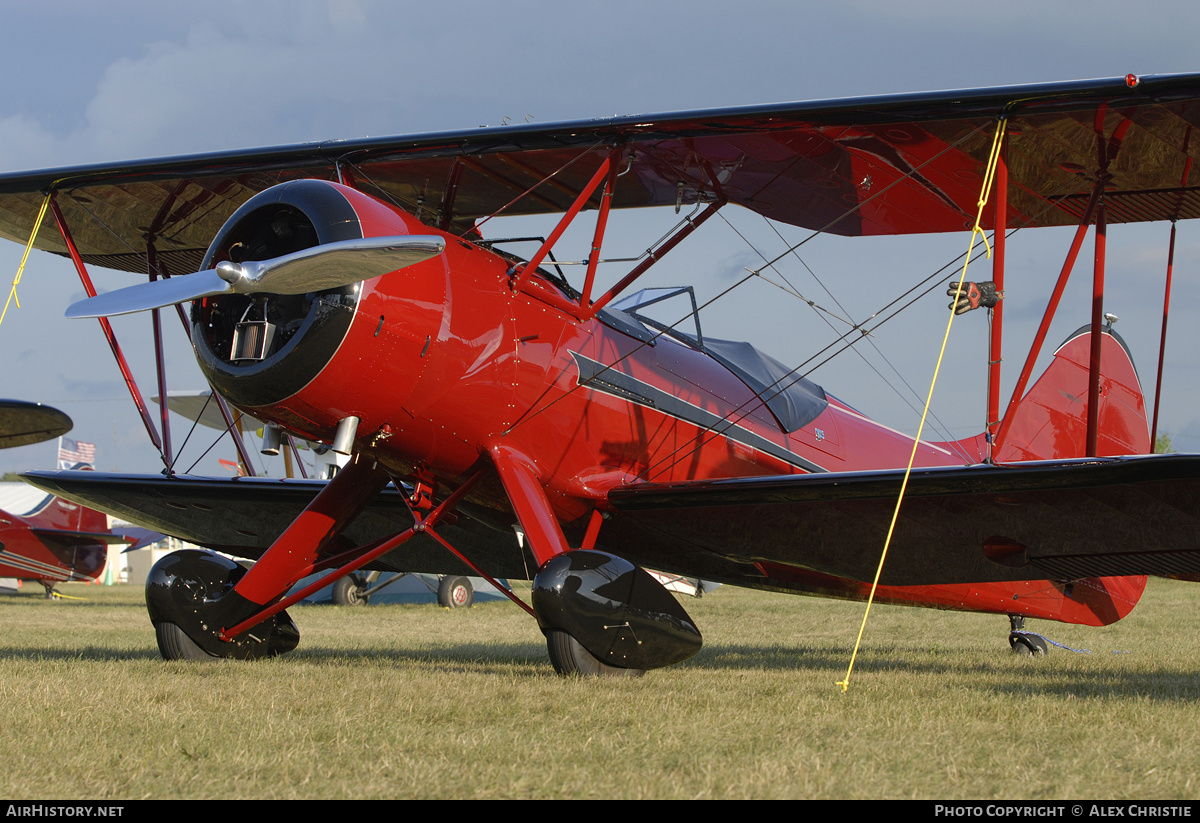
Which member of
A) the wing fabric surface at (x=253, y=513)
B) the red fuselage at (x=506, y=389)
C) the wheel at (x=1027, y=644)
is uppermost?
the red fuselage at (x=506, y=389)

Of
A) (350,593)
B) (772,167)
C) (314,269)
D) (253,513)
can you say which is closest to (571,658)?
(314,269)

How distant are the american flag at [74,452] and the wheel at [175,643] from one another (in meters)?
19.9

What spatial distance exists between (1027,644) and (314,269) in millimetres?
7766

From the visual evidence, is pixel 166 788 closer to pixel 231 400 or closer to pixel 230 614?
pixel 231 400

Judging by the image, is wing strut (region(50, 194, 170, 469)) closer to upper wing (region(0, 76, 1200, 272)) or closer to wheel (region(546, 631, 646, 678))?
upper wing (region(0, 76, 1200, 272))

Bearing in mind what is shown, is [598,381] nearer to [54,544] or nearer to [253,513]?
[253,513]

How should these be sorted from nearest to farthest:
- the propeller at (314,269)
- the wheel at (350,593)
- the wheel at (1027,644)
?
the propeller at (314,269)
the wheel at (1027,644)
the wheel at (350,593)

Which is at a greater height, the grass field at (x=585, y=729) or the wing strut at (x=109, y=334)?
the wing strut at (x=109, y=334)

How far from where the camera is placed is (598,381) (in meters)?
7.30

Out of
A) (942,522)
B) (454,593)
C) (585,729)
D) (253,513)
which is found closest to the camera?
(585,729)

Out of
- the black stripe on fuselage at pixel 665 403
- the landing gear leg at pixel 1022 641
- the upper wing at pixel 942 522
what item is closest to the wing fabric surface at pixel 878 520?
the upper wing at pixel 942 522

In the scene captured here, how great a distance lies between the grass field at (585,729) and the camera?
3.39 meters

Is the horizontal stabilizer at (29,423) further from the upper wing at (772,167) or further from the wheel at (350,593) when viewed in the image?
the wheel at (350,593)

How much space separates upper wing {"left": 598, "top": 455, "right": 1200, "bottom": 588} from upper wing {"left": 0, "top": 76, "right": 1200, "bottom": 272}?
1751mm
